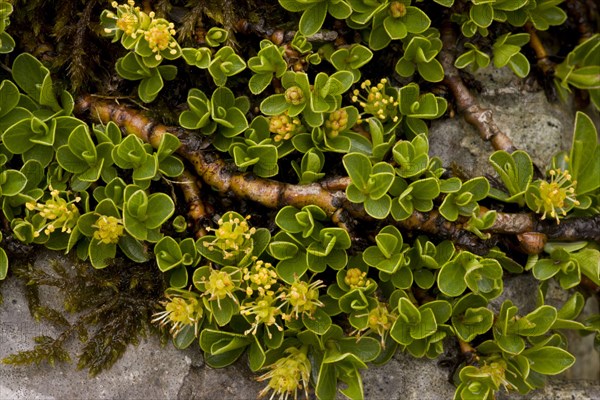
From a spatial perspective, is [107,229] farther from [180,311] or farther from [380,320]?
[380,320]

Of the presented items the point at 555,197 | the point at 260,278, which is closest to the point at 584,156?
the point at 555,197

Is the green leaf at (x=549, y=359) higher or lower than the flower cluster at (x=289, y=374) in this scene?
lower

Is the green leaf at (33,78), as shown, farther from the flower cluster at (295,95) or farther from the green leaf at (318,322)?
the green leaf at (318,322)

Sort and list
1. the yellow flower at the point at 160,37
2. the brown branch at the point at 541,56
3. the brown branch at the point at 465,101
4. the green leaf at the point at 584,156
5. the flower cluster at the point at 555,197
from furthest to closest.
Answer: the brown branch at the point at 541,56 → the brown branch at the point at 465,101 → the green leaf at the point at 584,156 → the flower cluster at the point at 555,197 → the yellow flower at the point at 160,37

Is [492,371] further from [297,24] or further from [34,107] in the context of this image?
[34,107]

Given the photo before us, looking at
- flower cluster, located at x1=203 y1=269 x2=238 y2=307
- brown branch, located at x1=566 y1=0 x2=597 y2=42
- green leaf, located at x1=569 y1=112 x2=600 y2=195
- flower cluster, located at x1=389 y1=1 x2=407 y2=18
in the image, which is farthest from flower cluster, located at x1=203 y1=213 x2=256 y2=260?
brown branch, located at x1=566 y1=0 x2=597 y2=42

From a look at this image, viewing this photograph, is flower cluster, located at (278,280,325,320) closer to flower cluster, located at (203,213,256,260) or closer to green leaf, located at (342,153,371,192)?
flower cluster, located at (203,213,256,260)

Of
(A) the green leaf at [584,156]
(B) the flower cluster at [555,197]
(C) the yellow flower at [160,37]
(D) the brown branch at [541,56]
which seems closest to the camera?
(C) the yellow flower at [160,37]

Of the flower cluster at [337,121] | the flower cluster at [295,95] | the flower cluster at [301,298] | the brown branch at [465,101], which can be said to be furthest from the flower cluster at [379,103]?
the flower cluster at [301,298]
